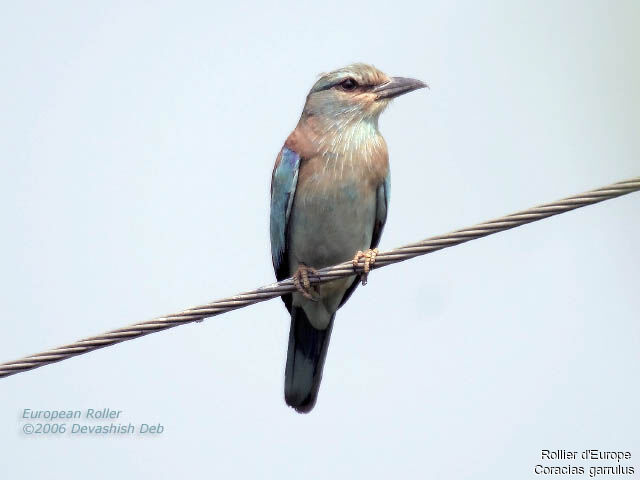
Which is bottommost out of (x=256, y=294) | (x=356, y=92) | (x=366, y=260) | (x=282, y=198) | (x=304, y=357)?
(x=256, y=294)

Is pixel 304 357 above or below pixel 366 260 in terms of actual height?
below

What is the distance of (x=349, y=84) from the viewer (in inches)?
297

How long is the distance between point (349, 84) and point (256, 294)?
97.1 inches

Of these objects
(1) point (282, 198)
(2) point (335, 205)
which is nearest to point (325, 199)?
(2) point (335, 205)

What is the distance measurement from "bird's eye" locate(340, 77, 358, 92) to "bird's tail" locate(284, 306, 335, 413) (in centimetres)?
172

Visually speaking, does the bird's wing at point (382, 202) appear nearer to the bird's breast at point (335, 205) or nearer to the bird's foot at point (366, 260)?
the bird's breast at point (335, 205)

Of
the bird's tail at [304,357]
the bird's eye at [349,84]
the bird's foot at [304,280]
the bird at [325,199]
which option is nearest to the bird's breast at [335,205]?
the bird at [325,199]

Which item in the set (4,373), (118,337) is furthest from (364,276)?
(4,373)

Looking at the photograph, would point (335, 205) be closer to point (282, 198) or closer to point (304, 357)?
point (282, 198)

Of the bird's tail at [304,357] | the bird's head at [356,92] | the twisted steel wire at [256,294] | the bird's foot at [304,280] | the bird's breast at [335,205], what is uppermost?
the bird's head at [356,92]

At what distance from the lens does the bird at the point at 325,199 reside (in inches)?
278

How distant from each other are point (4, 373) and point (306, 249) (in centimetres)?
267

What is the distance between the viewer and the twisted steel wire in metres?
4.91

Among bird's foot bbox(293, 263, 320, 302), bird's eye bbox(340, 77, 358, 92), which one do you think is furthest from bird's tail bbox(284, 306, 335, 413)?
bird's eye bbox(340, 77, 358, 92)
